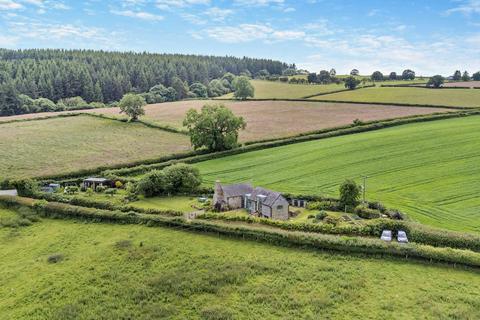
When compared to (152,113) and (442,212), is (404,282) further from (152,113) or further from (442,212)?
(152,113)

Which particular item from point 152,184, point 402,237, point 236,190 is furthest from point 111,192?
point 402,237

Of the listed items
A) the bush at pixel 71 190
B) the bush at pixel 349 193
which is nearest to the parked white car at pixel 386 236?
the bush at pixel 349 193

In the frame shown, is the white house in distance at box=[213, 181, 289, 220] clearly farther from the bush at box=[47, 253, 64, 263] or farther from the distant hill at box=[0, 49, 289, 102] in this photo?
the distant hill at box=[0, 49, 289, 102]

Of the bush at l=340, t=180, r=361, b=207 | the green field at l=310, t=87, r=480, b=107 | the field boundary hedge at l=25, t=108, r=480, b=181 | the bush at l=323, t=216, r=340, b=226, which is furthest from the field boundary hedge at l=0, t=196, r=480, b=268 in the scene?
the green field at l=310, t=87, r=480, b=107

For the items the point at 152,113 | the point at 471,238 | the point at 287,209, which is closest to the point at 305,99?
the point at 152,113

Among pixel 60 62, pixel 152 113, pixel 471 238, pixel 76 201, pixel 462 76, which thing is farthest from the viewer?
pixel 60 62

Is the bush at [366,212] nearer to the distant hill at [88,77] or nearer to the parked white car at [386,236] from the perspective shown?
the parked white car at [386,236]

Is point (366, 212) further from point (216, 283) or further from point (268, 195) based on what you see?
point (216, 283)
